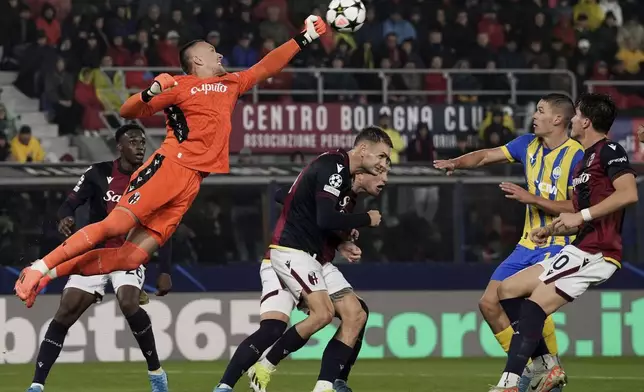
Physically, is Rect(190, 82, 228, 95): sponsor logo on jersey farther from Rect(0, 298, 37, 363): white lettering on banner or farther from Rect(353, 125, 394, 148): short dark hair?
Rect(0, 298, 37, 363): white lettering on banner

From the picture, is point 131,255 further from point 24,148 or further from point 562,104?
point 24,148

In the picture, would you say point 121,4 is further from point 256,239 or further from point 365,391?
point 365,391

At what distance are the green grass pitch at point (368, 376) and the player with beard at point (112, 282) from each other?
53.2 inches

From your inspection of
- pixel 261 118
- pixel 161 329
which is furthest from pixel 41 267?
pixel 261 118

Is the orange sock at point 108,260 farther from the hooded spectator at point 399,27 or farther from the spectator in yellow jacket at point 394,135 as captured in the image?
the hooded spectator at point 399,27

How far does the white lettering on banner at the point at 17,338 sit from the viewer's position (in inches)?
571

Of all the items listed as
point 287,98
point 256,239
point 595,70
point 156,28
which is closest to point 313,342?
point 256,239

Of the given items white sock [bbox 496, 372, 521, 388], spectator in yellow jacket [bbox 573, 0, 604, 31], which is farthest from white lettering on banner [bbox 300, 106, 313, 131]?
white sock [bbox 496, 372, 521, 388]

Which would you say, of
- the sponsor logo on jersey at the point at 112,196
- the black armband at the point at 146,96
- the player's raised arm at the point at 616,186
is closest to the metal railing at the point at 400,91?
the sponsor logo on jersey at the point at 112,196

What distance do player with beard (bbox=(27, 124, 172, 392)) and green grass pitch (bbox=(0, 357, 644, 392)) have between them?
4.44 feet

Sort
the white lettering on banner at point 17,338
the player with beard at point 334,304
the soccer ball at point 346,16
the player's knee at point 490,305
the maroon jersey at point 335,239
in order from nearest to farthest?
the player with beard at point 334,304 → the maroon jersey at point 335,239 → the player's knee at point 490,305 → the soccer ball at point 346,16 → the white lettering on banner at point 17,338

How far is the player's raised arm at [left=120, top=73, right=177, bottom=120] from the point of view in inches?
358

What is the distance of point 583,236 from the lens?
9.10 meters

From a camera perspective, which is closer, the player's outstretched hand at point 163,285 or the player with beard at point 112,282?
the player with beard at point 112,282
